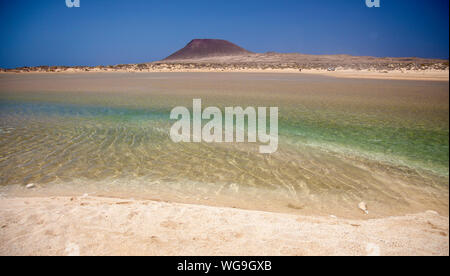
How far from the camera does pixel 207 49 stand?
154625mm

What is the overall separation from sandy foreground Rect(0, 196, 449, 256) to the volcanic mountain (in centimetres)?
14472

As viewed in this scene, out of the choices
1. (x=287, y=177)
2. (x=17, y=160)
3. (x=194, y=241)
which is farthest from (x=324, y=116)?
(x=17, y=160)

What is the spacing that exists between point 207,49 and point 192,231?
160752 mm

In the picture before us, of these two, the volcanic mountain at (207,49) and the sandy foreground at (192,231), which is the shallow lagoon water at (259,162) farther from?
the volcanic mountain at (207,49)

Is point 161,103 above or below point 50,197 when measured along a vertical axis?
above

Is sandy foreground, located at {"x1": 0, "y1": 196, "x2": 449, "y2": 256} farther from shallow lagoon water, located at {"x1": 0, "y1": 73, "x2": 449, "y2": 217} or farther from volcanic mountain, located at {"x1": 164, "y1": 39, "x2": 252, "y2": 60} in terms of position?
volcanic mountain, located at {"x1": 164, "y1": 39, "x2": 252, "y2": 60}

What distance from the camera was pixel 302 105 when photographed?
39.3 feet

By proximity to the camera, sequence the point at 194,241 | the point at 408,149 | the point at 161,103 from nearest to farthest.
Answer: the point at 194,241
the point at 408,149
the point at 161,103

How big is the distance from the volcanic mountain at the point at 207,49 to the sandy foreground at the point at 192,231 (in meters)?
145

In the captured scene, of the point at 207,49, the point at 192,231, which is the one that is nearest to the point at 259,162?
the point at 192,231

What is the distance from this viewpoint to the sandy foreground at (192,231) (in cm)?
258

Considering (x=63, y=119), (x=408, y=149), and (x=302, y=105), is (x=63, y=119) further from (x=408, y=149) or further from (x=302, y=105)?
(x=408, y=149)
